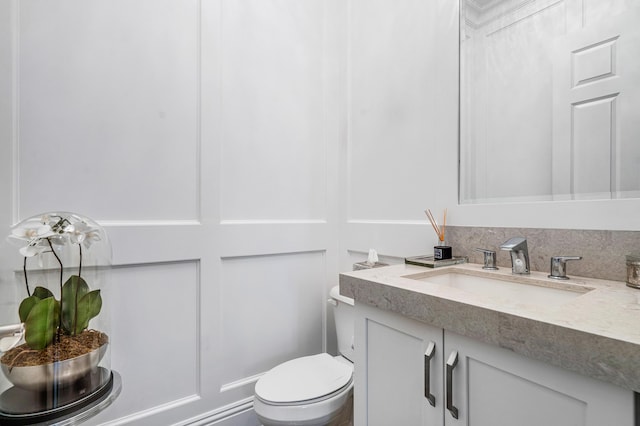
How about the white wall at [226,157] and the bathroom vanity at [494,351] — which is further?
the white wall at [226,157]

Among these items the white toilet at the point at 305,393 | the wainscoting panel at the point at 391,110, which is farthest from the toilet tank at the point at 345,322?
the wainscoting panel at the point at 391,110

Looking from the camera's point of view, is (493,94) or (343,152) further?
(343,152)

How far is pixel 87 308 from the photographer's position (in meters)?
0.89

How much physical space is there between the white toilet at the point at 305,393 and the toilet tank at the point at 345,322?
0.07 metres

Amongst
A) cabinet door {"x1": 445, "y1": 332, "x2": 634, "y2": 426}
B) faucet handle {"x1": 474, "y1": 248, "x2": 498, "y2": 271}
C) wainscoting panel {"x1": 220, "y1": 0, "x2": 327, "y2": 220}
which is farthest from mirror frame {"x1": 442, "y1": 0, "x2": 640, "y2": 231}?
wainscoting panel {"x1": 220, "y1": 0, "x2": 327, "y2": 220}

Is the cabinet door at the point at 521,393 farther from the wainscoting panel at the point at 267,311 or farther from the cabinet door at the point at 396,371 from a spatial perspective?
the wainscoting panel at the point at 267,311

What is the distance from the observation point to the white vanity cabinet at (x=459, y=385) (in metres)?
0.50

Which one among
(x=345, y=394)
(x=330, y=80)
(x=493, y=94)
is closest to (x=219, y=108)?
(x=330, y=80)

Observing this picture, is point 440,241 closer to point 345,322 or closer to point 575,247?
point 575,247

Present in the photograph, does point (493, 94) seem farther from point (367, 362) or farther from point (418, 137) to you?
point (367, 362)

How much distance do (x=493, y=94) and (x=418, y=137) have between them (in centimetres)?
33

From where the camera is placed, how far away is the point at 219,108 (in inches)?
55.1

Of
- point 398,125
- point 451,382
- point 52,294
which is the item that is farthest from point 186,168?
point 451,382

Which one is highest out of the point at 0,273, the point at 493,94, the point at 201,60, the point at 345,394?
the point at 201,60
